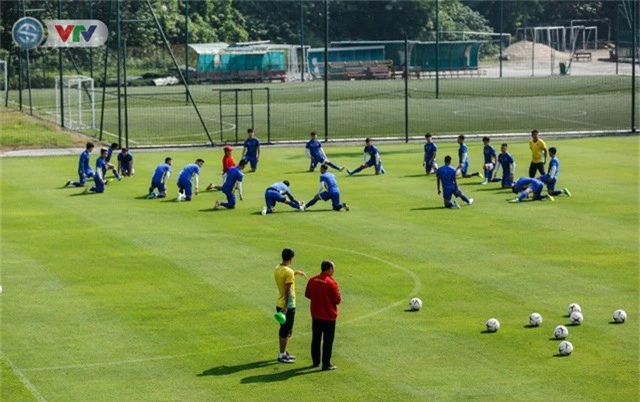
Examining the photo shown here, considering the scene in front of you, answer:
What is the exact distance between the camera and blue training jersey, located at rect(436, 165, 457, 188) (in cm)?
3900

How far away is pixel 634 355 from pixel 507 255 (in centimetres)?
945

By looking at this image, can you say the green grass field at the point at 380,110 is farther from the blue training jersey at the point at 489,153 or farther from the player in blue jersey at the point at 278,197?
the player in blue jersey at the point at 278,197

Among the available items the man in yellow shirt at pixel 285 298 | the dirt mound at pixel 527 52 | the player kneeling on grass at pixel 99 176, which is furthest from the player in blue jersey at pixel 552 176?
the dirt mound at pixel 527 52

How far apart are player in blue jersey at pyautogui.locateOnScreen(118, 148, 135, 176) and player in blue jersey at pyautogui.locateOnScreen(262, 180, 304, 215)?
10650 mm

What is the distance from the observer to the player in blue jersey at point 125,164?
47.9m

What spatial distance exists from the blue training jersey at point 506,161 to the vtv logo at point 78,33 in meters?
27.4

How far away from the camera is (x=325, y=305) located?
21.5 meters

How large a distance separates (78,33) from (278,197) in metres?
Answer: 29.6

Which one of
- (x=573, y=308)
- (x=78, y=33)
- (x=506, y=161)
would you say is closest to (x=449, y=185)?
(x=506, y=161)

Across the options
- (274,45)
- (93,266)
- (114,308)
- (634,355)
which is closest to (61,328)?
(114,308)

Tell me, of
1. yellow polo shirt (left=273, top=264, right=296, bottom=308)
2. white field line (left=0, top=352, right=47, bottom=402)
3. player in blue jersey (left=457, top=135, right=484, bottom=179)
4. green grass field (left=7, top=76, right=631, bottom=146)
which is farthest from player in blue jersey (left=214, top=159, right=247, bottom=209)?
green grass field (left=7, top=76, right=631, bottom=146)

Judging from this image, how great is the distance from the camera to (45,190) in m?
45.3

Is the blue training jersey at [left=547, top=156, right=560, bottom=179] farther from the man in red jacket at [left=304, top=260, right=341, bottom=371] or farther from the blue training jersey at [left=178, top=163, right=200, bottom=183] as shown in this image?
the man in red jacket at [left=304, top=260, right=341, bottom=371]

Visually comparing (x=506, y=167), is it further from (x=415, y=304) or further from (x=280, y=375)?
(x=280, y=375)
